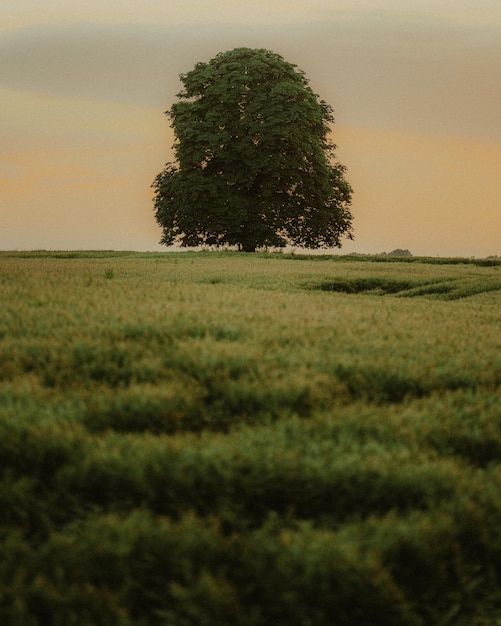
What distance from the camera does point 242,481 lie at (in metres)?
2.81

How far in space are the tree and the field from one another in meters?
28.7

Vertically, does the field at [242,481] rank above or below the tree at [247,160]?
below

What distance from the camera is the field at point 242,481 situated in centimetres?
224

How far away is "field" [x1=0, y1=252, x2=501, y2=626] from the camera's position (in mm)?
2244

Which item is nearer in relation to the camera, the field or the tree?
Result: the field

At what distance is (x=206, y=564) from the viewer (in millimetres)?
2334

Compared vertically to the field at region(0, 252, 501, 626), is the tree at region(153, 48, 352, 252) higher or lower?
higher

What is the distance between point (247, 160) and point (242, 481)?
31436 mm

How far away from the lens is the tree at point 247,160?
108 ft

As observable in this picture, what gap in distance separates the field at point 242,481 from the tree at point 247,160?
28749 mm

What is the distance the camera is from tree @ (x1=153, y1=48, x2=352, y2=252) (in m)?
32.9

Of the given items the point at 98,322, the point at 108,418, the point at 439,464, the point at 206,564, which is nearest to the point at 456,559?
the point at 439,464

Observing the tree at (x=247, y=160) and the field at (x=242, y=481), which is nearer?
the field at (x=242, y=481)

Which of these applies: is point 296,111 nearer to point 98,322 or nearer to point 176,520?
point 98,322
